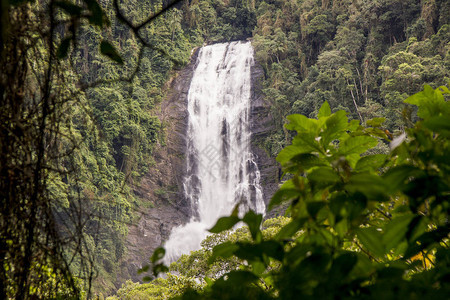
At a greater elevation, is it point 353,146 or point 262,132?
point 262,132

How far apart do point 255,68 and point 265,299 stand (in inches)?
700

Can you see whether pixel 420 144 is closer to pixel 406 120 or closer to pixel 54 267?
pixel 406 120

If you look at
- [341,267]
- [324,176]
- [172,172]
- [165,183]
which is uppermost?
[172,172]

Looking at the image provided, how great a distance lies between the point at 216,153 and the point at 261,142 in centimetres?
215

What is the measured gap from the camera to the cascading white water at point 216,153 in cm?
1513

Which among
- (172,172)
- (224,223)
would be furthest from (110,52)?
(172,172)

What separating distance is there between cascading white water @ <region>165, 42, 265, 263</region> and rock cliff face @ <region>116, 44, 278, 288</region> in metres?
0.34

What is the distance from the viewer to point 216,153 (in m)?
15.9

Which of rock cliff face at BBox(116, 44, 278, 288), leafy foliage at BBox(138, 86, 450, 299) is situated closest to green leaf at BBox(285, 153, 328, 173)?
leafy foliage at BBox(138, 86, 450, 299)

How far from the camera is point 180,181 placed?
16.2m

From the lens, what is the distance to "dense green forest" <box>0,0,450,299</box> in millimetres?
468

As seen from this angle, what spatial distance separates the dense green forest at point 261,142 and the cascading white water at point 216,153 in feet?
4.67

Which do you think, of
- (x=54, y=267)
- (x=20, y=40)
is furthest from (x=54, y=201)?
(x=20, y=40)

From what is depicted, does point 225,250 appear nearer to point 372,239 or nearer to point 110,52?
point 372,239
